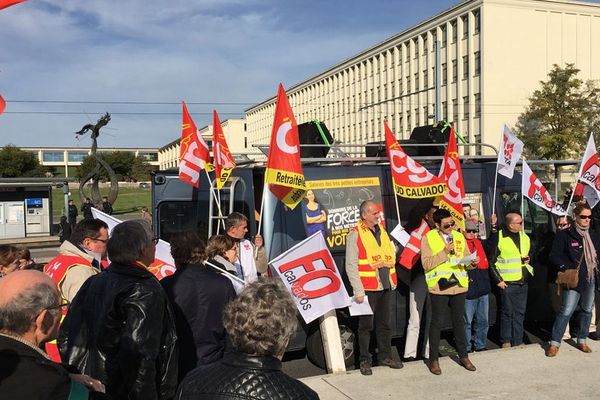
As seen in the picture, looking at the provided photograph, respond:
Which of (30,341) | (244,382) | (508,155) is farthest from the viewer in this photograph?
(508,155)

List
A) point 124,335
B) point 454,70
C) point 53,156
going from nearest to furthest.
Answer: point 124,335 < point 454,70 < point 53,156

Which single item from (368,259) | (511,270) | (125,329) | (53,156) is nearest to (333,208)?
(368,259)

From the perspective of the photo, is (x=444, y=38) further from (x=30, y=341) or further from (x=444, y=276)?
(x=30, y=341)

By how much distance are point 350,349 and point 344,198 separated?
5.46ft

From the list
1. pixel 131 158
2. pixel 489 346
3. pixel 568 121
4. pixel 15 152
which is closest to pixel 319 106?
pixel 131 158

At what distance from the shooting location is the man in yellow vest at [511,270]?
21.6 ft

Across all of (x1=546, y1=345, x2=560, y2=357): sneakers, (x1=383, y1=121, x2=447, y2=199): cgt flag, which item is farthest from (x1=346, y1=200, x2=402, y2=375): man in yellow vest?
(x1=546, y1=345, x2=560, y2=357): sneakers

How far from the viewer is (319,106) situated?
86438mm

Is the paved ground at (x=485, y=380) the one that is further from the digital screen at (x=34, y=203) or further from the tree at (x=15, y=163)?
the tree at (x=15, y=163)

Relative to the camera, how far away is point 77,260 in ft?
13.1

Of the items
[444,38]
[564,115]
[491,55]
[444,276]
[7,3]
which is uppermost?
[444,38]

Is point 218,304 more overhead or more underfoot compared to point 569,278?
more overhead

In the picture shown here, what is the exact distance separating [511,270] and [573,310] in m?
0.78

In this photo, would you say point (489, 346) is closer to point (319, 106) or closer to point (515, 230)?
point (515, 230)
